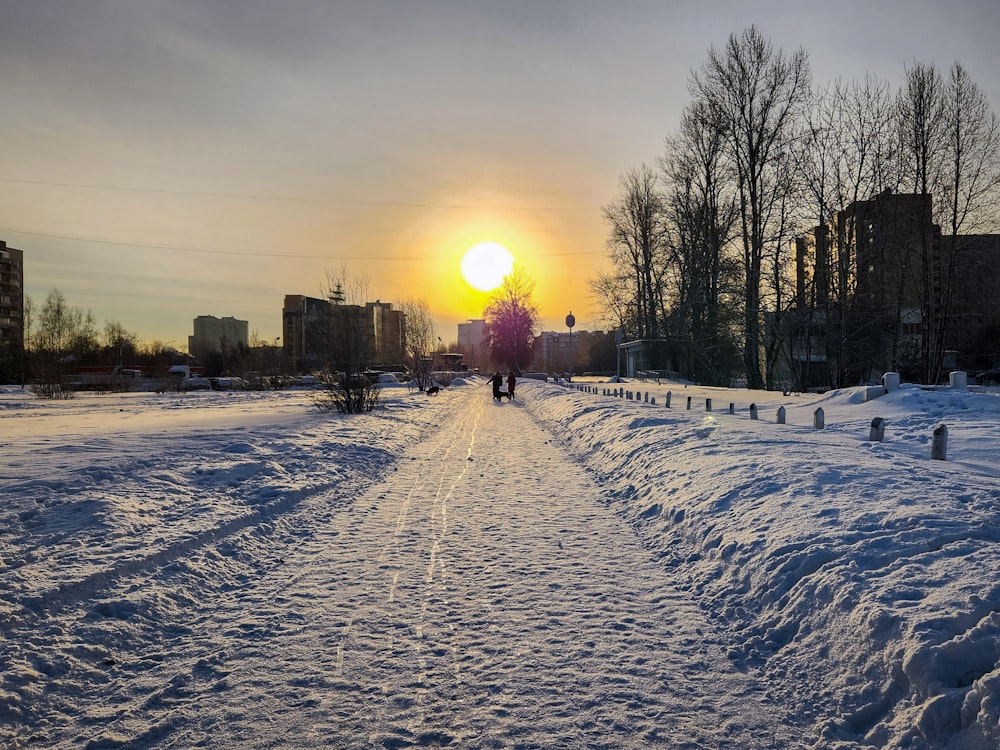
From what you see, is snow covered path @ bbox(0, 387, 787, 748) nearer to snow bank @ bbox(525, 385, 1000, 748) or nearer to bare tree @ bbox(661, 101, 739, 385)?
snow bank @ bbox(525, 385, 1000, 748)

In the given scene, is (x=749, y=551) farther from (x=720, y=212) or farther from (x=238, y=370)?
(x=238, y=370)

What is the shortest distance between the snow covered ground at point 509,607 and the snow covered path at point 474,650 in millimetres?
21

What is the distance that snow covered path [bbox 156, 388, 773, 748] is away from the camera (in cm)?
305

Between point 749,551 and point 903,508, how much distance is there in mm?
1393

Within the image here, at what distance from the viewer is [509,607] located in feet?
15.2

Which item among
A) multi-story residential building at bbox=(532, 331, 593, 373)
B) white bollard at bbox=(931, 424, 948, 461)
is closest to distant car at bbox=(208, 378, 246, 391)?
multi-story residential building at bbox=(532, 331, 593, 373)

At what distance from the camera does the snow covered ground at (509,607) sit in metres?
3.12

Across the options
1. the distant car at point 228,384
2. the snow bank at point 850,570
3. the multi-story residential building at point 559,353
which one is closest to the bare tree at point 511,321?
the multi-story residential building at point 559,353

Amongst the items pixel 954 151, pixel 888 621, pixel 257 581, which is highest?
pixel 954 151

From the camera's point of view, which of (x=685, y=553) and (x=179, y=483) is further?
(x=179, y=483)

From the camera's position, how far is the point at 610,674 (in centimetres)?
361

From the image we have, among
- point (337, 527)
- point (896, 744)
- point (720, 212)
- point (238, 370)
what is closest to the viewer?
point (896, 744)

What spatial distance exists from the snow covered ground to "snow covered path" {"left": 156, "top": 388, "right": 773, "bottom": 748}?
21 millimetres

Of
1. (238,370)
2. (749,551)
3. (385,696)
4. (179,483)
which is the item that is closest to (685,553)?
(749,551)
